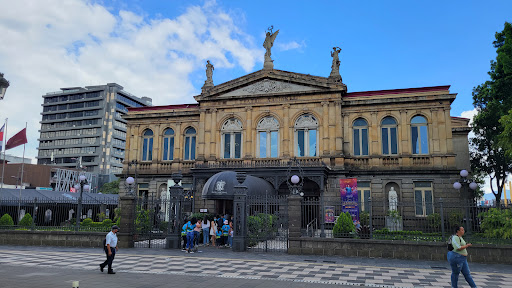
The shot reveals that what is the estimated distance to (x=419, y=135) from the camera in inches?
1179

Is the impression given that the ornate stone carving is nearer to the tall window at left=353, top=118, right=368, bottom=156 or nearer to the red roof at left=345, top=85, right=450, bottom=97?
the red roof at left=345, top=85, right=450, bottom=97

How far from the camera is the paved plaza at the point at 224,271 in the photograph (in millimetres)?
11148

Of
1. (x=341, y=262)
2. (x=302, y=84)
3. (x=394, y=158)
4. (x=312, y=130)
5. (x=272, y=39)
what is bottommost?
(x=341, y=262)

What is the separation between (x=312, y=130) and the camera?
31.5 meters

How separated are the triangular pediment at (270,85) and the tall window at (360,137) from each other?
3053 millimetres

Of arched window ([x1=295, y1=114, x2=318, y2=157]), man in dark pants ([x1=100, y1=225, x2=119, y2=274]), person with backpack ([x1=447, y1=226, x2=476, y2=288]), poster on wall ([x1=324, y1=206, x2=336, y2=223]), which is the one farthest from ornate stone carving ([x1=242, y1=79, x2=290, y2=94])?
person with backpack ([x1=447, y1=226, x2=476, y2=288])

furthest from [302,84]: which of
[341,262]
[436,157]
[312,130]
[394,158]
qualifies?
[341,262]

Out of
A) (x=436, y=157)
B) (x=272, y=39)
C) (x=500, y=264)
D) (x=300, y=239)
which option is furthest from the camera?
(x=272, y=39)

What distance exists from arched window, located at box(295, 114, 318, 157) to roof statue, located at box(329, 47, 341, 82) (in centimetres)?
364

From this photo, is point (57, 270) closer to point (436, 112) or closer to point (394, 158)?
point (394, 158)

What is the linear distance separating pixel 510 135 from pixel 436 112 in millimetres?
9340

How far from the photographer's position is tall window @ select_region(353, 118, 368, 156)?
30797 millimetres

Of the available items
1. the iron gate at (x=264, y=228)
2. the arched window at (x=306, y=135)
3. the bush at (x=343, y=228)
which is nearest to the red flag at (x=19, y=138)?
the iron gate at (x=264, y=228)

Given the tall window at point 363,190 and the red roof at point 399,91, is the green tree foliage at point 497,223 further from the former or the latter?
the red roof at point 399,91
